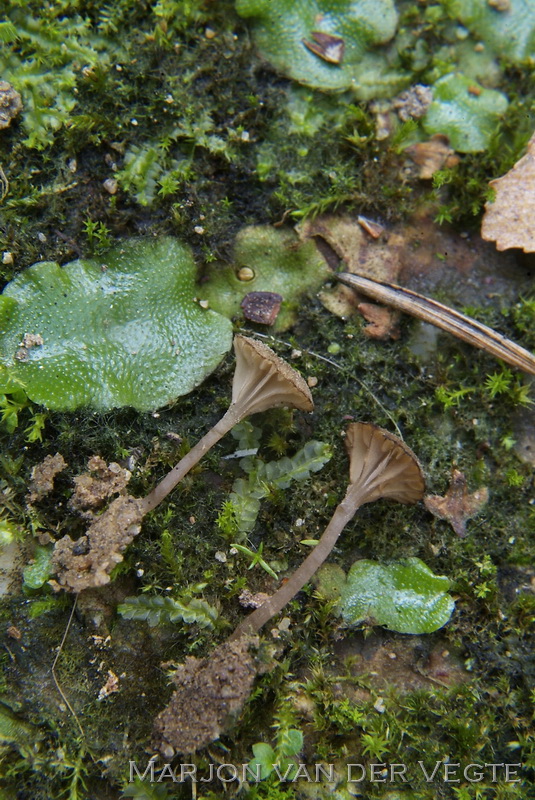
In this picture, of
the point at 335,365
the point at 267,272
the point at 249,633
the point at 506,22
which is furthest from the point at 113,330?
the point at 506,22

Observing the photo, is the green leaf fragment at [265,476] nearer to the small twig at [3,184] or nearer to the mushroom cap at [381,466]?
the mushroom cap at [381,466]

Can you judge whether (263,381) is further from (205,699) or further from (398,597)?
(205,699)

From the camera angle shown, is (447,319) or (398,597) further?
(447,319)

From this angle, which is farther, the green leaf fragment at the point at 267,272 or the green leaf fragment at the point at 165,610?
the green leaf fragment at the point at 267,272

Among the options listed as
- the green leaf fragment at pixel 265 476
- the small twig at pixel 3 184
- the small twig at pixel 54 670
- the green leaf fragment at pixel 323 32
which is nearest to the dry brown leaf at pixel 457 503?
the green leaf fragment at pixel 265 476

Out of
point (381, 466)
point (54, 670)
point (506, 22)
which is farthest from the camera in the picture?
point (506, 22)
